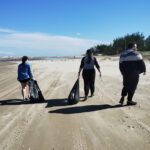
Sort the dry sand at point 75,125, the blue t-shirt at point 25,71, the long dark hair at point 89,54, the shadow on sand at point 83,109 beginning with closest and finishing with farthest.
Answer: the dry sand at point 75,125 < the shadow on sand at point 83,109 < the long dark hair at point 89,54 < the blue t-shirt at point 25,71

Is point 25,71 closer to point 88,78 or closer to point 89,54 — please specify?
point 88,78

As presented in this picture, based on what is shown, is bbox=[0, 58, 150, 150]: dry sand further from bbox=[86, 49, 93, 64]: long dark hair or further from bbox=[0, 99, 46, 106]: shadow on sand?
bbox=[86, 49, 93, 64]: long dark hair

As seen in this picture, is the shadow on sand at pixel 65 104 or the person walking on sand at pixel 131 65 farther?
the person walking on sand at pixel 131 65

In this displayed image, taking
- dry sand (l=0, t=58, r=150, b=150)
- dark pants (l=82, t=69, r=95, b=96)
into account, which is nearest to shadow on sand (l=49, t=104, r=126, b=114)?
dry sand (l=0, t=58, r=150, b=150)

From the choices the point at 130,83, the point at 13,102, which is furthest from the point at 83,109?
the point at 13,102

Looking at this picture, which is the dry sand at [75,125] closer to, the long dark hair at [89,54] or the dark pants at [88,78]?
the dark pants at [88,78]

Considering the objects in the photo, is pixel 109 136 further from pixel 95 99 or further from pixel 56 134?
pixel 95 99

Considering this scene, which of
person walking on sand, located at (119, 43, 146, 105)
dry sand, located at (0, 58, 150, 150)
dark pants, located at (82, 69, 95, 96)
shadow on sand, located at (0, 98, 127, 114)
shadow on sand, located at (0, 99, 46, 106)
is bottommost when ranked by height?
shadow on sand, located at (0, 99, 46, 106)

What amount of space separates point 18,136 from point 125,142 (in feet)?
7.42

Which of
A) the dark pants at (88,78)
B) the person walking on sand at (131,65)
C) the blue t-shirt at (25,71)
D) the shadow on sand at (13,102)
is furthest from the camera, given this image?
the blue t-shirt at (25,71)

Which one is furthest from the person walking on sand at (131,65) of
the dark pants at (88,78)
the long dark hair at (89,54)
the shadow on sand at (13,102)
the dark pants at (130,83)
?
the shadow on sand at (13,102)

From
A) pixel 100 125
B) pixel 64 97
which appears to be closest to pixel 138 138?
pixel 100 125

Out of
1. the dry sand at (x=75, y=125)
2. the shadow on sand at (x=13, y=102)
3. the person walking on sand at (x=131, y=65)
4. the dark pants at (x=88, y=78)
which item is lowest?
the shadow on sand at (x=13, y=102)

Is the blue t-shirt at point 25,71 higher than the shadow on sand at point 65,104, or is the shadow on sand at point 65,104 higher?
the blue t-shirt at point 25,71
